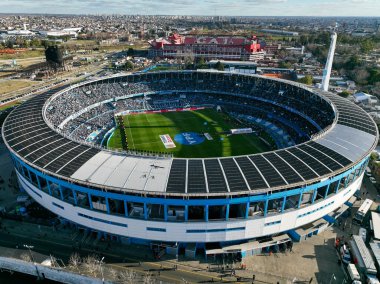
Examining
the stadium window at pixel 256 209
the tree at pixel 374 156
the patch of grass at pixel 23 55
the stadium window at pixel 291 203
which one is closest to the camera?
the stadium window at pixel 256 209

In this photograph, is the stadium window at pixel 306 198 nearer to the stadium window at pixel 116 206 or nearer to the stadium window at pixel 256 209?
the stadium window at pixel 256 209

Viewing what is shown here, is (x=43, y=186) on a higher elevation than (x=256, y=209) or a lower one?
lower

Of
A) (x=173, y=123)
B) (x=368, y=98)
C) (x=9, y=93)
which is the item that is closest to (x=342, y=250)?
(x=173, y=123)

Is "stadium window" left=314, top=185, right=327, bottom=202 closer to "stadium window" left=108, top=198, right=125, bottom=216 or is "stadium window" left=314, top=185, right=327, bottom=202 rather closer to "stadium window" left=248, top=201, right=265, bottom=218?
"stadium window" left=248, top=201, right=265, bottom=218

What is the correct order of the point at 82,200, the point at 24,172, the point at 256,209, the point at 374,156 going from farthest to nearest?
1. the point at 374,156
2. the point at 24,172
3. the point at 82,200
4. the point at 256,209

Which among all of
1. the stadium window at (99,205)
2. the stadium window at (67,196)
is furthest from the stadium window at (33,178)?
the stadium window at (99,205)

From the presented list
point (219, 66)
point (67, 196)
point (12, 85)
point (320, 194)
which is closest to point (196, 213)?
point (67, 196)

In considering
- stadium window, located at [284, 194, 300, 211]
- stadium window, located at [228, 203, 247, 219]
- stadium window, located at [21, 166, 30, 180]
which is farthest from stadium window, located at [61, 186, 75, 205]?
stadium window, located at [284, 194, 300, 211]

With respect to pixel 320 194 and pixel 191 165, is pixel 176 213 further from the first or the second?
pixel 320 194

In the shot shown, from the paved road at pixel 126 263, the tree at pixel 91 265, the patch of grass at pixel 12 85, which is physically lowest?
the paved road at pixel 126 263
